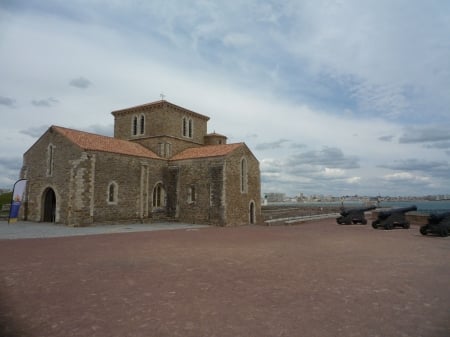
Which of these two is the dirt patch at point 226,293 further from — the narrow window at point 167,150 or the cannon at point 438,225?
the narrow window at point 167,150

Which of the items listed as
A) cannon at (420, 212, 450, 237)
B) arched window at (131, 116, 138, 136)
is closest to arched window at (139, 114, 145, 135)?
arched window at (131, 116, 138, 136)

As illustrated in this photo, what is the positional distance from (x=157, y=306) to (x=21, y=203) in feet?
77.1

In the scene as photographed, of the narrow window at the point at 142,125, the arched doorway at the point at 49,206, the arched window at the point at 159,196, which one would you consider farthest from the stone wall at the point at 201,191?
the arched doorway at the point at 49,206

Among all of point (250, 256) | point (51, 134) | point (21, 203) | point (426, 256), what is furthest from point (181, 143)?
point (426, 256)

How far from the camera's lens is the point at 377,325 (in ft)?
14.0

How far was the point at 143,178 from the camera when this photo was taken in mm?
24234

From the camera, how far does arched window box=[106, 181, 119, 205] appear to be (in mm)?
21781

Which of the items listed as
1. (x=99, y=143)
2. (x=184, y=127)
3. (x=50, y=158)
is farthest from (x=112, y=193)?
(x=184, y=127)

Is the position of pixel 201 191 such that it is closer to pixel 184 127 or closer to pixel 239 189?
pixel 239 189

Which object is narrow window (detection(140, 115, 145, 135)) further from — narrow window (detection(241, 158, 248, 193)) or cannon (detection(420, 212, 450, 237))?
cannon (detection(420, 212, 450, 237))

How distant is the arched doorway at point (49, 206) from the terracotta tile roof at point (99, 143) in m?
4.61

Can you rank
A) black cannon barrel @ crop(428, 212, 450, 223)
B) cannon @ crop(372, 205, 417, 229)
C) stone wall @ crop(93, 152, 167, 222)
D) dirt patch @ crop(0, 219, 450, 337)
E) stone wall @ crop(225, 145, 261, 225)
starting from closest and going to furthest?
1. dirt patch @ crop(0, 219, 450, 337)
2. black cannon barrel @ crop(428, 212, 450, 223)
3. cannon @ crop(372, 205, 417, 229)
4. stone wall @ crop(93, 152, 167, 222)
5. stone wall @ crop(225, 145, 261, 225)

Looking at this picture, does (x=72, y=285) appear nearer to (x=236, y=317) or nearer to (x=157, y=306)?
(x=157, y=306)

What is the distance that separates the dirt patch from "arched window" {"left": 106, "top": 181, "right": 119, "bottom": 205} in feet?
37.4
